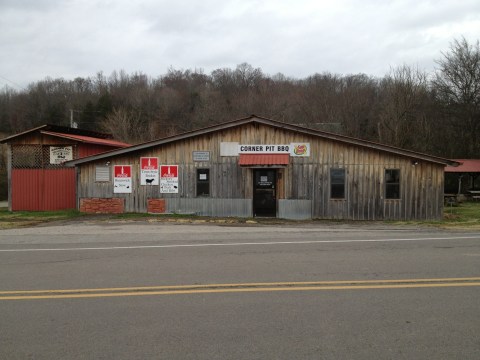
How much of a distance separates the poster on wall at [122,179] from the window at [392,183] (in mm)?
11066

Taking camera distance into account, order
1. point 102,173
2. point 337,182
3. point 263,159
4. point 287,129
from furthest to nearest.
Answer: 1. point 102,173
2. point 287,129
3. point 337,182
4. point 263,159

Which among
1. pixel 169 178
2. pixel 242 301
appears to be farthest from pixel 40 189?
pixel 242 301

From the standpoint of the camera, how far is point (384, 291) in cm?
625

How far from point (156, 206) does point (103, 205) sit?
2442 millimetres

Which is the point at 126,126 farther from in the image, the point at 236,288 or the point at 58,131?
the point at 236,288

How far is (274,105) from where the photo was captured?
59500 millimetres

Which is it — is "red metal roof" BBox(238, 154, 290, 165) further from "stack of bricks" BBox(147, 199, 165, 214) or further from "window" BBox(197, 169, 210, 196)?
"stack of bricks" BBox(147, 199, 165, 214)

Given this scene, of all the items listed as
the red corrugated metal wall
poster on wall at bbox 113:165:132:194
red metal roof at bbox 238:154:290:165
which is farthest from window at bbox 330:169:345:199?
the red corrugated metal wall

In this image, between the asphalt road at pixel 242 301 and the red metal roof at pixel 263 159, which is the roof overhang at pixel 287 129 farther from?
the asphalt road at pixel 242 301

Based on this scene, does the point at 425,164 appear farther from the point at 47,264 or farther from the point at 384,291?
the point at 47,264

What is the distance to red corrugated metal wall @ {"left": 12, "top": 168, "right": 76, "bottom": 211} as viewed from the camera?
883 inches

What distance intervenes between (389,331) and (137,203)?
16.5 meters

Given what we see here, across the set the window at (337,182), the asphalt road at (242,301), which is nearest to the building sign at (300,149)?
the window at (337,182)

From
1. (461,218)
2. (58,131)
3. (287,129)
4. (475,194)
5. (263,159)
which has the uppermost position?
(58,131)
